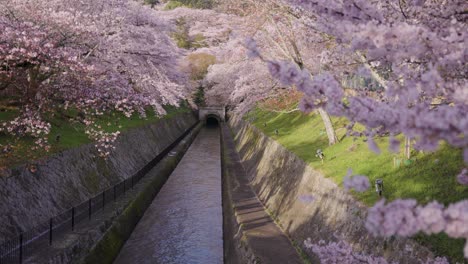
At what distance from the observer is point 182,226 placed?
65.8 feet

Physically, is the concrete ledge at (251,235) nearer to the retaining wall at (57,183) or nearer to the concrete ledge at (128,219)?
the concrete ledge at (128,219)

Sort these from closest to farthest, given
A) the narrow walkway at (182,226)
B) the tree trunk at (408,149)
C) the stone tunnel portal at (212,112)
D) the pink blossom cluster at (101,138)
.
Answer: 1. the tree trunk at (408,149)
2. the narrow walkway at (182,226)
3. the pink blossom cluster at (101,138)
4. the stone tunnel portal at (212,112)

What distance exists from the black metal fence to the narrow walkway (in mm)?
1985

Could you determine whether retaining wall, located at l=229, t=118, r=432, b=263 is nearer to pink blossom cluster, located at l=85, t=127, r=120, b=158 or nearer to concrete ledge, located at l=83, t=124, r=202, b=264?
concrete ledge, located at l=83, t=124, r=202, b=264

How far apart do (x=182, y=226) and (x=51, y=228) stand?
818 cm

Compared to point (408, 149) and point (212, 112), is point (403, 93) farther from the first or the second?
point (212, 112)

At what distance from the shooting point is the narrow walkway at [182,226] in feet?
54.4

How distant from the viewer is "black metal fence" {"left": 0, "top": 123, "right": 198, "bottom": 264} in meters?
11.3

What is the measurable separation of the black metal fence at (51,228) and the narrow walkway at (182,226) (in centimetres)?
198

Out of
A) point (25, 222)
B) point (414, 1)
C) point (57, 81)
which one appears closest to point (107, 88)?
point (57, 81)

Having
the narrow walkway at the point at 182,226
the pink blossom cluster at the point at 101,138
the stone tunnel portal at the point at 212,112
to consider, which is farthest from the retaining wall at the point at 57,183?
the stone tunnel portal at the point at 212,112

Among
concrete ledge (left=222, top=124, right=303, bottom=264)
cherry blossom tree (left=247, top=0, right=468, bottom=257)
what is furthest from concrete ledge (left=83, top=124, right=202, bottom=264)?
cherry blossom tree (left=247, top=0, right=468, bottom=257)

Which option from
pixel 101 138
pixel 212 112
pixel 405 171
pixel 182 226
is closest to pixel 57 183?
pixel 101 138

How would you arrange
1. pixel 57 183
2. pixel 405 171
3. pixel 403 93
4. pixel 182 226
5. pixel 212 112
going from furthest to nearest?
1. pixel 212 112
2. pixel 182 226
3. pixel 57 183
4. pixel 405 171
5. pixel 403 93
